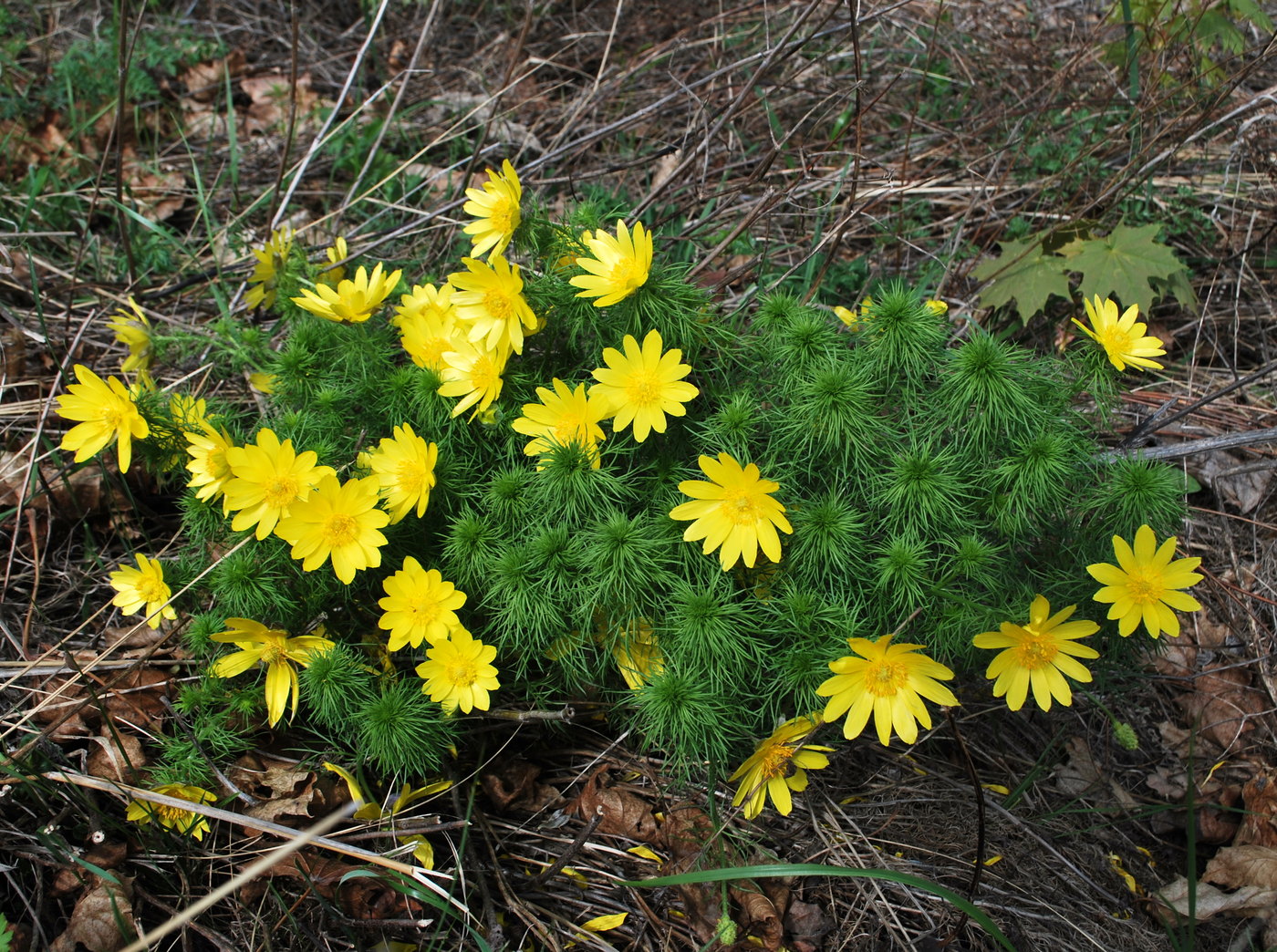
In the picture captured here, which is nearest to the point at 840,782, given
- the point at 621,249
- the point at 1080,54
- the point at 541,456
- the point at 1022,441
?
the point at 1022,441

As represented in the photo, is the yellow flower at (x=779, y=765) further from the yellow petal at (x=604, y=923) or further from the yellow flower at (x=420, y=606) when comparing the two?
the yellow flower at (x=420, y=606)

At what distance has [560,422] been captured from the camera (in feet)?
5.71

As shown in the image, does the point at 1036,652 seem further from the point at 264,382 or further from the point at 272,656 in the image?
the point at 264,382

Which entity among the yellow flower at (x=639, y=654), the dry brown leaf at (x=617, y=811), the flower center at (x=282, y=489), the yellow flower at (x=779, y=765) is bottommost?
the dry brown leaf at (x=617, y=811)

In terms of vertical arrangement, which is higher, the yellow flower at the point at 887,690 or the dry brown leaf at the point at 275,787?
the yellow flower at the point at 887,690

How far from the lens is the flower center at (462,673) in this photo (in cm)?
173

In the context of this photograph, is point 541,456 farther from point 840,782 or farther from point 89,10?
point 89,10

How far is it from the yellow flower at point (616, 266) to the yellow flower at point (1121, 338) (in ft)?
2.92

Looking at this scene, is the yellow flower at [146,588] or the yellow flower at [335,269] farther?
the yellow flower at [335,269]

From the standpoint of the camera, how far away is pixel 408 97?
3846 mm

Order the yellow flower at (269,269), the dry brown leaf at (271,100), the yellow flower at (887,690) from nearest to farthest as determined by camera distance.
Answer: the yellow flower at (887,690) < the yellow flower at (269,269) < the dry brown leaf at (271,100)

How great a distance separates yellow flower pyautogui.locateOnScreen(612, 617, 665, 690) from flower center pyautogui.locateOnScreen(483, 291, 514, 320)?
2.13ft

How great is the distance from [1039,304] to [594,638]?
1.60 metres

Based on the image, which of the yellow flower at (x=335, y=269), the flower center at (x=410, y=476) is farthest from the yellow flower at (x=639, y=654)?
the yellow flower at (x=335, y=269)
